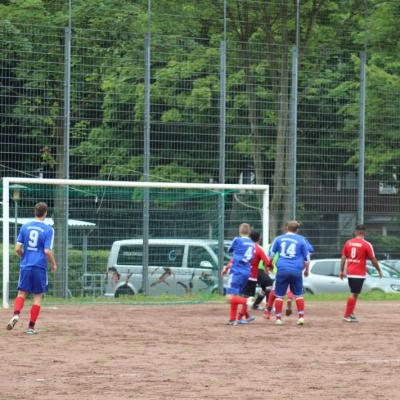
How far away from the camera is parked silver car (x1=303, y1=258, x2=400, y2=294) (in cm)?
2992

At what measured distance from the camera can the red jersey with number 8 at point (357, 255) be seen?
20000mm

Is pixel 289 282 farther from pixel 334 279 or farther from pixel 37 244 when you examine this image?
pixel 334 279

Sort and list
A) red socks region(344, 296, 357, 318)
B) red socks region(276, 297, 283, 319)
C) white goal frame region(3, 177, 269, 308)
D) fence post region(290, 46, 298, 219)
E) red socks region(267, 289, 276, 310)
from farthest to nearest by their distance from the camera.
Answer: fence post region(290, 46, 298, 219) < white goal frame region(3, 177, 269, 308) < red socks region(267, 289, 276, 310) < red socks region(344, 296, 357, 318) < red socks region(276, 297, 283, 319)

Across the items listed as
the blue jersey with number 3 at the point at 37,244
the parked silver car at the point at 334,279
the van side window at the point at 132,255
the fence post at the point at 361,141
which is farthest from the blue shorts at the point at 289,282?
the parked silver car at the point at 334,279

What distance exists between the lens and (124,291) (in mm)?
25188

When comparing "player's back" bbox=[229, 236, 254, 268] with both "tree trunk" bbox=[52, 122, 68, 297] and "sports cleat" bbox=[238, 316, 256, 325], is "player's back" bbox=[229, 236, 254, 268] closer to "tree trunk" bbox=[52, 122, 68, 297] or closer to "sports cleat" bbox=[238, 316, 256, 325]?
"sports cleat" bbox=[238, 316, 256, 325]

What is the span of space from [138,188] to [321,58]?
7030 mm

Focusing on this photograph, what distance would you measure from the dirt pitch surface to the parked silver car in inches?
331

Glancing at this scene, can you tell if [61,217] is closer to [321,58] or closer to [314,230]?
[314,230]

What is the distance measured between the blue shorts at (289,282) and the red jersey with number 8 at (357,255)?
1325 mm

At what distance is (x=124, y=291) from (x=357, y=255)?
695cm

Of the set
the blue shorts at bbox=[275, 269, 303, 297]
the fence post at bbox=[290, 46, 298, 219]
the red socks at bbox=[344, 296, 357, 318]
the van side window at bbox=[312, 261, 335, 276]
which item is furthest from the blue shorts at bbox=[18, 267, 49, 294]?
the van side window at bbox=[312, 261, 335, 276]

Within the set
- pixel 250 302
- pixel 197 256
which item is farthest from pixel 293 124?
pixel 250 302

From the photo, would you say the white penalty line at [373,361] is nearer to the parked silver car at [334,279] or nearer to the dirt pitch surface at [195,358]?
the dirt pitch surface at [195,358]
